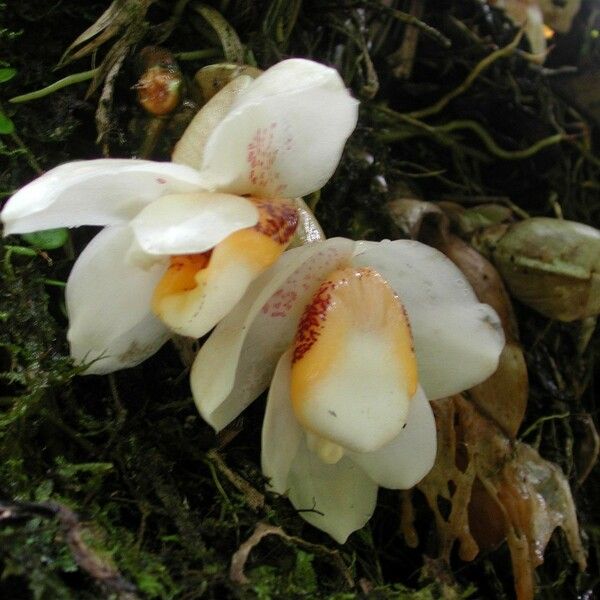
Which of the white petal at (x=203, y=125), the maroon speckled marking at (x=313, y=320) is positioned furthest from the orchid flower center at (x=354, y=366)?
the white petal at (x=203, y=125)

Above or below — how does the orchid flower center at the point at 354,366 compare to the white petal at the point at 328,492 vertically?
above

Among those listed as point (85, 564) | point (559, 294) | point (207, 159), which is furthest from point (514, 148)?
point (85, 564)

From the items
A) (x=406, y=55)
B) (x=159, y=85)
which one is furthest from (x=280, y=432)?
(x=406, y=55)

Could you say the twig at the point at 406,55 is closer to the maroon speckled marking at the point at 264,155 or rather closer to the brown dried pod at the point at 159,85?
the brown dried pod at the point at 159,85

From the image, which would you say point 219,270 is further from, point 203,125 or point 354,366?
point 203,125

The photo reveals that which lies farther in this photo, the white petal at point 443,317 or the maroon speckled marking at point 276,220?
the white petal at point 443,317

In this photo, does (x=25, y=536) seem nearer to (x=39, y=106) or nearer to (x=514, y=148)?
(x=39, y=106)

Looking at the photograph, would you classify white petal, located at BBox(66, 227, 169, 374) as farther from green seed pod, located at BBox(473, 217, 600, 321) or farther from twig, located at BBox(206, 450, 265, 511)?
green seed pod, located at BBox(473, 217, 600, 321)

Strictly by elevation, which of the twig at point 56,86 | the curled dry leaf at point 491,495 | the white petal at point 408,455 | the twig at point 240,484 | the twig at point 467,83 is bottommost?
the curled dry leaf at point 491,495
